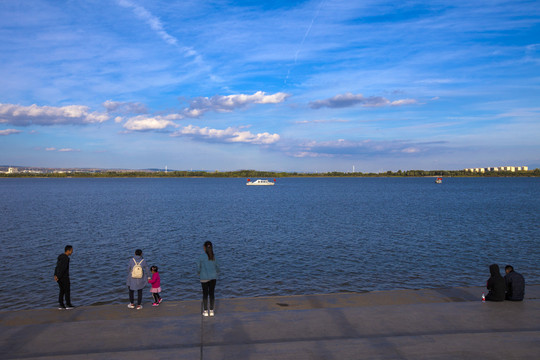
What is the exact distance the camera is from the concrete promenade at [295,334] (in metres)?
8.23

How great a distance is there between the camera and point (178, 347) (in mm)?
8703

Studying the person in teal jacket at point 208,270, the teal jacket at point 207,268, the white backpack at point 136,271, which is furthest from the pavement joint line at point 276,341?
the white backpack at point 136,271

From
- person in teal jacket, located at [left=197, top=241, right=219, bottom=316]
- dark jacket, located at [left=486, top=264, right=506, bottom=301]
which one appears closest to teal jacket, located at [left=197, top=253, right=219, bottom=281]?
person in teal jacket, located at [left=197, top=241, right=219, bottom=316]

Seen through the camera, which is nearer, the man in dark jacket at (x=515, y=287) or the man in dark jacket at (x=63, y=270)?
the man in dark jacket at (x=515, y=287)

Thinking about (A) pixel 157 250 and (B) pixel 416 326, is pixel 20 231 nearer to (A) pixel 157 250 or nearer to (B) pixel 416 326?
(A) pixel 157 250

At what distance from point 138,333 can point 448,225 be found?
40903mm

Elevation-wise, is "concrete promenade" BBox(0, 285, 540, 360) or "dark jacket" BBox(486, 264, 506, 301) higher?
"dark jacket" BBox(486, 264, 506, 301)

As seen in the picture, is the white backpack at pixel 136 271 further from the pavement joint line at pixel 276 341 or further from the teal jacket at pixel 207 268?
the pavement joint line at pixel 276 341

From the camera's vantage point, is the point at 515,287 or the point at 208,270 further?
the point at 515,287

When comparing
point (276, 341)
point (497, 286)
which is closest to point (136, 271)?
point (276, 341)

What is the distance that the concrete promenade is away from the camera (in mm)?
8234

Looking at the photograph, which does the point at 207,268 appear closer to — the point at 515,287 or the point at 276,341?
the point at 276,341

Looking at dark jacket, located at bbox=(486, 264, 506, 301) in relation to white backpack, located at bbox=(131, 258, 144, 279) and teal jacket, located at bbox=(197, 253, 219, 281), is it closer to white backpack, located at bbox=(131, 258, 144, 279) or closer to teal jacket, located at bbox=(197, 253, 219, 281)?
teal jacket, located at bbox=(197, 253, 219, 281)

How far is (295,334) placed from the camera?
9352 millimetres
